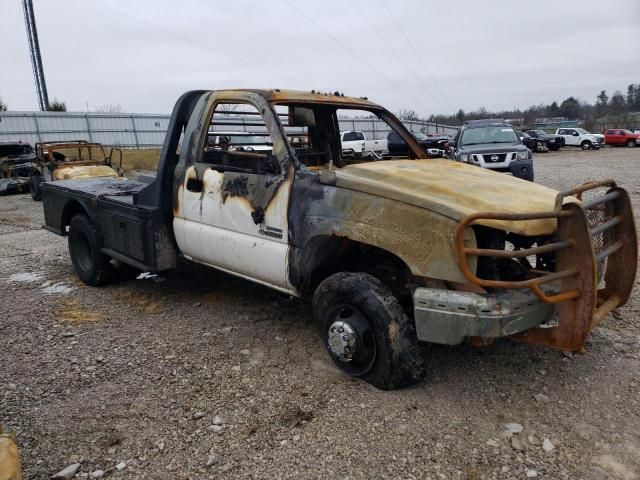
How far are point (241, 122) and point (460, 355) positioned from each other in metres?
2.83

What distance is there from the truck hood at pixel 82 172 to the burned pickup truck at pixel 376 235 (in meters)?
8.17

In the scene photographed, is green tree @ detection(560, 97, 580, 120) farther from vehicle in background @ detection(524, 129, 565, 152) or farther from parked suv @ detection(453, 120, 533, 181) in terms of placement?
parked suv @ detection(453, 120, 533, 181)

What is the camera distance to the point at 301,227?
3596 mm

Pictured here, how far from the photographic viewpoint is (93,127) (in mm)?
25781

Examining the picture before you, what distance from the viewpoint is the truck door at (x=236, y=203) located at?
3.78 meters

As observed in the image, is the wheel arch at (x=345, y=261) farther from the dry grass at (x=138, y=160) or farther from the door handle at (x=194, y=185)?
the dry grass at (x=138, y=160)

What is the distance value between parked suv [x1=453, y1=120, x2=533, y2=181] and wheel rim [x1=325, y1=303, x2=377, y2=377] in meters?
8.66

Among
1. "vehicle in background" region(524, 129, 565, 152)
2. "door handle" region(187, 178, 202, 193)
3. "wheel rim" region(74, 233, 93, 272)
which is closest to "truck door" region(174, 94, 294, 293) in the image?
"door handle" region(187, 178, 202, 193)

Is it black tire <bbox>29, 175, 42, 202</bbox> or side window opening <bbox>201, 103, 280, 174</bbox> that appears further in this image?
black tire <bbox>29, 175, 42, 202</bbox>

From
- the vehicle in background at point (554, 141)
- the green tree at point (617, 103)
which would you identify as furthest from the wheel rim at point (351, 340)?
the green tree at point (617, 103)

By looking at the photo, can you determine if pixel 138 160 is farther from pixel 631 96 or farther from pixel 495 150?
pixel 631 96

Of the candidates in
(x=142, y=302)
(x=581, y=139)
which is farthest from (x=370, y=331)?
(x=581, y=139)

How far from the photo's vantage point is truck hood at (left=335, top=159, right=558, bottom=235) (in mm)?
2959

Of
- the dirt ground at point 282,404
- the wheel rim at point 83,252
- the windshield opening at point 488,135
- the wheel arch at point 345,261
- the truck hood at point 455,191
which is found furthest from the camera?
the windshield opening at point 488,135
